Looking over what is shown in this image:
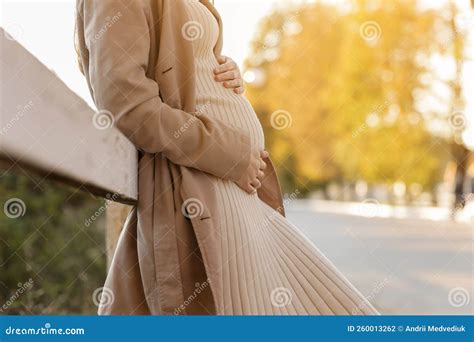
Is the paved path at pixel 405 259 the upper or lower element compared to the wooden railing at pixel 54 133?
lower

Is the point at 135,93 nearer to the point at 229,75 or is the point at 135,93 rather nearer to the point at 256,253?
the point at 229,75

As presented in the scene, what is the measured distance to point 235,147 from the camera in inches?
71.6

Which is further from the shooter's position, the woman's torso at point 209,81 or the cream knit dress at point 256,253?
the woman's torso at point 209,81

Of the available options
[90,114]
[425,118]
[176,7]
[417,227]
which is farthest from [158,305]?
[425,118]

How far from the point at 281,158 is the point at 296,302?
23831mm

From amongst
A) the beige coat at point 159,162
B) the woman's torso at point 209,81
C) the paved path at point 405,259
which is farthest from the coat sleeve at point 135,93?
the paved path at point 405,259

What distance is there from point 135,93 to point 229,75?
334 mm

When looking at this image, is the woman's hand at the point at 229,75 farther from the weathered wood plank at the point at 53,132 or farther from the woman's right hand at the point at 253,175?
the weathered wood plank at the point at 53,132

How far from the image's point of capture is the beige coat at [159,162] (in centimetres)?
170

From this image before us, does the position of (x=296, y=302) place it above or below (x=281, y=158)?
above

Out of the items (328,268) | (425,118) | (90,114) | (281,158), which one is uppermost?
(90,114)

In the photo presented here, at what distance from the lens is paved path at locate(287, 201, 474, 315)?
21.3 ft

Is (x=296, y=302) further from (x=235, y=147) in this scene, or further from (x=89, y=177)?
(x=89, y=177)

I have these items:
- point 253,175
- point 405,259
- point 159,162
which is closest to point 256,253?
point 253,175
